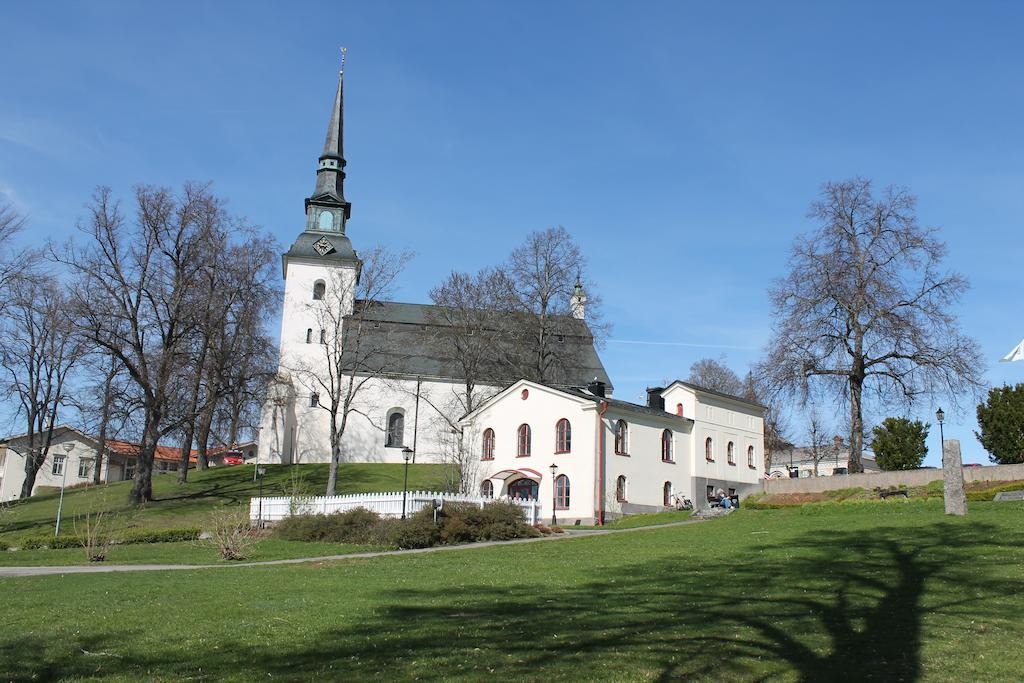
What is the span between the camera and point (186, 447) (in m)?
46.3

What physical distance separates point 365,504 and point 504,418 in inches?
434

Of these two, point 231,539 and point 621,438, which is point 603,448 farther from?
point 231,539

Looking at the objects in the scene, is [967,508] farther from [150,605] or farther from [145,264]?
[145,264]

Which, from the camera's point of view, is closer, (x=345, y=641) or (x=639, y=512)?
(x=345, y=641)

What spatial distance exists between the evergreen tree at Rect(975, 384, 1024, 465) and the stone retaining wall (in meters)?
5.23

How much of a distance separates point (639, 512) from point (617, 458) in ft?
9.33

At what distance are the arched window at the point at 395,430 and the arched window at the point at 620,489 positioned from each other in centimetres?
2484

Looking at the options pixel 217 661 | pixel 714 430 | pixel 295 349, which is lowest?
pixel 217 661

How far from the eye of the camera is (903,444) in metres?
37.6

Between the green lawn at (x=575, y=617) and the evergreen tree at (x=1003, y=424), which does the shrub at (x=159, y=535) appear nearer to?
the green lawn at (x=575, y=617)

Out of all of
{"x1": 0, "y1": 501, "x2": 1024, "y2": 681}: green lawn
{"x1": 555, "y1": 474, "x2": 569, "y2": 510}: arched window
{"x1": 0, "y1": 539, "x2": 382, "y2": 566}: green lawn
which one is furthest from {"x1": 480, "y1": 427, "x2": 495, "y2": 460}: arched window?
{"x1": 0, "y1": 501, "x2": 1024, "y2": 681}: green lawn

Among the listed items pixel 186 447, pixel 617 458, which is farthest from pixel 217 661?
pixel 186 447

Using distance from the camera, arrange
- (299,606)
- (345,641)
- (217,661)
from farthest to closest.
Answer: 1. (299,606)
2. (345,641)
3. (217,661)

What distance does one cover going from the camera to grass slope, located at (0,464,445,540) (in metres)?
35.2
